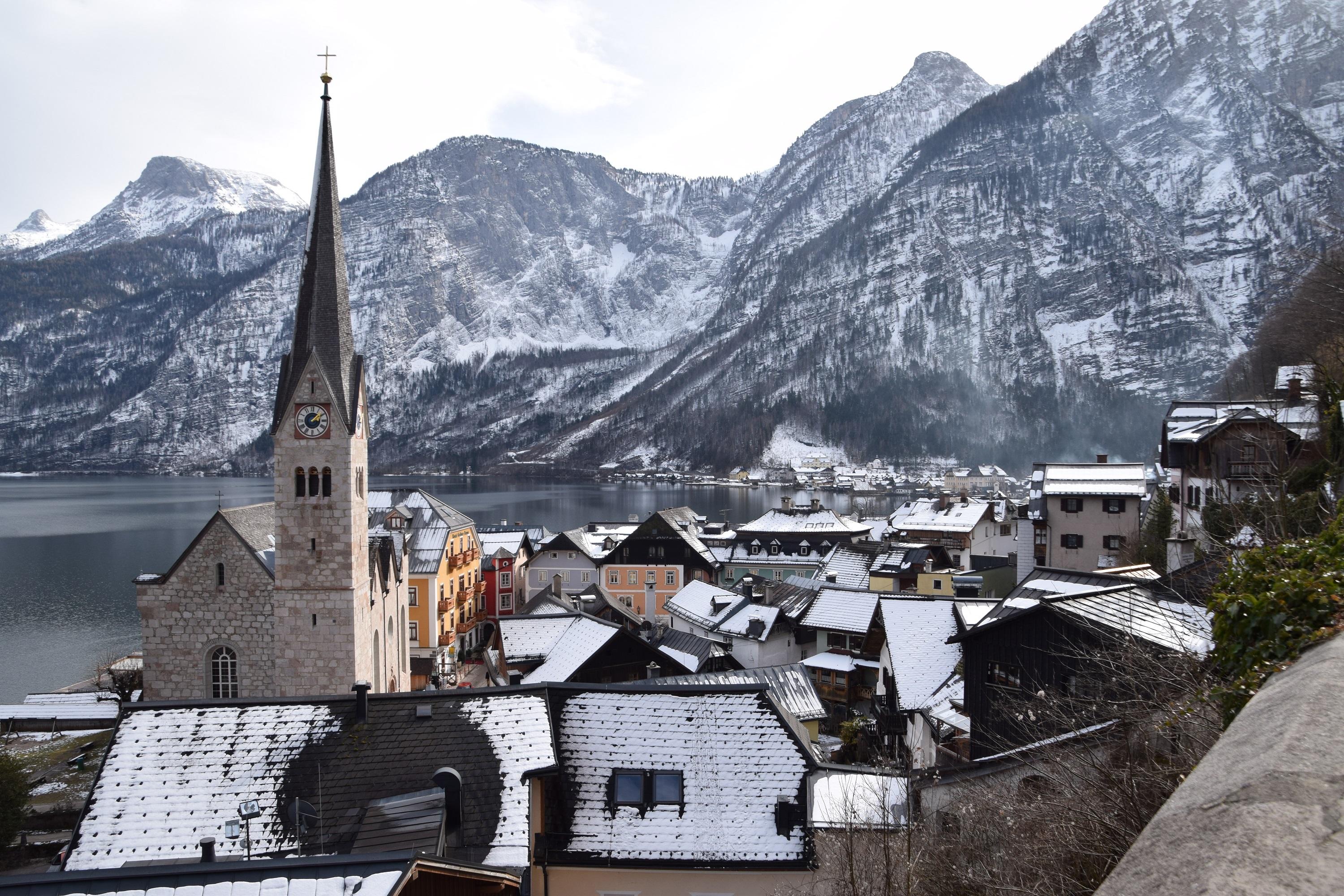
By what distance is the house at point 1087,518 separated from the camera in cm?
4419

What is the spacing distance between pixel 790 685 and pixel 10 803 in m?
23.6

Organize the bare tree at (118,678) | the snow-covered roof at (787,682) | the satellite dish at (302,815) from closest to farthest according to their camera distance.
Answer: the satellite dish at (302,815)
the snow-covered roof at (787,682)
the bare tree at (118,678)

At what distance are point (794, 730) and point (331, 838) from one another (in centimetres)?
896

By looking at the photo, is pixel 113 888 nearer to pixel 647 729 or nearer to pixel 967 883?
pixel 967 883

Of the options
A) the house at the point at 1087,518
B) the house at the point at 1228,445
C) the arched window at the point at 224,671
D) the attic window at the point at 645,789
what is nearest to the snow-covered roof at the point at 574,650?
the arched window at the point at 224,671

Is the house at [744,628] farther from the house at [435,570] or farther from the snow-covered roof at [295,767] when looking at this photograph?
the snow-covered roof at [295,767]

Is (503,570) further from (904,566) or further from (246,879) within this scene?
(246,879)

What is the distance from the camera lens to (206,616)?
27.6m

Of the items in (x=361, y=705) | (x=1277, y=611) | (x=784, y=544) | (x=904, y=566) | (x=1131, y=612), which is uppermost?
(x=1277, y=611)

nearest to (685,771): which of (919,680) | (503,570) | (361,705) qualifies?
(361,705)

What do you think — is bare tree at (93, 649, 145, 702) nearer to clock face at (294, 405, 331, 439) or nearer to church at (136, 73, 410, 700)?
church at (136, 73, 410, 700)

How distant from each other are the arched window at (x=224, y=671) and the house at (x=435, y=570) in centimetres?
1675

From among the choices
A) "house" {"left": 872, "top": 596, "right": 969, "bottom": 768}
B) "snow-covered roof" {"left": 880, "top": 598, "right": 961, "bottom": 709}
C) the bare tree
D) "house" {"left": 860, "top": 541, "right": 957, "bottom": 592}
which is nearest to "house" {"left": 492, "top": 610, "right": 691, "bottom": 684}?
"house" {"left": 872, "top": 596, "right": 969, "bottom": 768}

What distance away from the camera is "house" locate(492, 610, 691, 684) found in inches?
1305
